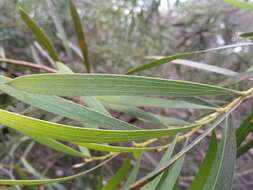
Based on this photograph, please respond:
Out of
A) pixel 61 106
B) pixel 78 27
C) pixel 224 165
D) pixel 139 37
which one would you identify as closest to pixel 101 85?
pixel 61 106

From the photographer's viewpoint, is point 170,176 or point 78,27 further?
point 78,27

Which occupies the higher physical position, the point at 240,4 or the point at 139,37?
the point at 240,4

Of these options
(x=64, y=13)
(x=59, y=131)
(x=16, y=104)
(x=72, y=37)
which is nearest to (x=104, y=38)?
(x=72, y=37)

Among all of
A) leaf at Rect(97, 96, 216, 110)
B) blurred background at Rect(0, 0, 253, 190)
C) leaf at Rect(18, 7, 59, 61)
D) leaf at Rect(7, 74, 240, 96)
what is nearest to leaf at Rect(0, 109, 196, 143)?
leaf at Rect(7, 74, 240, 96)

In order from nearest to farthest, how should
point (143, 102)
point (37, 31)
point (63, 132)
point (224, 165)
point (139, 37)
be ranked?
point (63, 132)
point (224, 165)
point (143, 102)
point (37, 31)
point (139, 37)

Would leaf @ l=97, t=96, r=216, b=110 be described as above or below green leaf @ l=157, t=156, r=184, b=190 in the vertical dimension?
above

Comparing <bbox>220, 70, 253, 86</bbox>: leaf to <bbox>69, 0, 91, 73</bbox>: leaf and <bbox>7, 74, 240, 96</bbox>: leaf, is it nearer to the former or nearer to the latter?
<bbox>7, 74, 240, 96</bbox>: leaf

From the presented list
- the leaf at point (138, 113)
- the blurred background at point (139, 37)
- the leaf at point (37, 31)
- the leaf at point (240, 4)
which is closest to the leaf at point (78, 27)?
the leaf at point (37, 31)

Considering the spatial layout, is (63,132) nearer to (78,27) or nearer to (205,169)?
(205,169)
